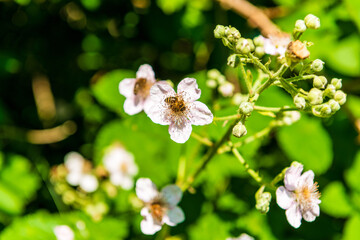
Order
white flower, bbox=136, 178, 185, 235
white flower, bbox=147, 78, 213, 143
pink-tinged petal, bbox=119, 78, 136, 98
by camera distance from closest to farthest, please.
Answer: white flower, bbox=147, 78, 213, 143 < white flower, bbox=136, 178, 185, 235 < pink-tinged petal, bbox=119, 78, 136, 98

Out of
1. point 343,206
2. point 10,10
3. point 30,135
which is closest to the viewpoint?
point 343,206

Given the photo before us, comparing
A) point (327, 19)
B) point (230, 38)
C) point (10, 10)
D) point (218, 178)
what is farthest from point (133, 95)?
point (10, 10)

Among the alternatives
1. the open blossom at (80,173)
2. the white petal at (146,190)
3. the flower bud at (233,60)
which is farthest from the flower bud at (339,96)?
the open blossom at (80,173)

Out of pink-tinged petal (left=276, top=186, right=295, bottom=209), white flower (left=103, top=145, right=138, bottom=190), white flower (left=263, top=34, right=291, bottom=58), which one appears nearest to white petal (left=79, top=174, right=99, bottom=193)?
white flower (left=103, top=145, right=138, bottom=190)

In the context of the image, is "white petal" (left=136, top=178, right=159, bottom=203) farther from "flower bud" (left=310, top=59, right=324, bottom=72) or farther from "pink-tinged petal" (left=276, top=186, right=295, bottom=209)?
"flower bud" (left=310, top=59, right=324, bottom=72)

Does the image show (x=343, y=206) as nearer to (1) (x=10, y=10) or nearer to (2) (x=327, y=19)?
(2) (x=327, y=19)

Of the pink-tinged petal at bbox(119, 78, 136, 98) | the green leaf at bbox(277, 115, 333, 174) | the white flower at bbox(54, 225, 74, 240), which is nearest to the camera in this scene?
the pink-tinged petal at bbox(119, 78, 136, 98)
